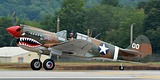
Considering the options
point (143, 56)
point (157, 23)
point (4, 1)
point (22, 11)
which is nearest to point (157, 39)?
point (157, 23)

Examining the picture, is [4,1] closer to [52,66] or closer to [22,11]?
[22,11]

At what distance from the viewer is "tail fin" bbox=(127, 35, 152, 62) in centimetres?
3197

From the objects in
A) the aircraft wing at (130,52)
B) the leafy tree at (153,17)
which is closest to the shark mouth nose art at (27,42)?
the aircraft wing at (130,52)

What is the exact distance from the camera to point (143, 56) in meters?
32.3

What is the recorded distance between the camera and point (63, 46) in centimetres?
3008

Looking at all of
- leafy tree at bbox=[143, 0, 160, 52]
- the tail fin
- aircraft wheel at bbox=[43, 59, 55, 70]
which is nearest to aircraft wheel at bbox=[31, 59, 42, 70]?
aircraft wheel at bbox=[43, 59, 55, 70]

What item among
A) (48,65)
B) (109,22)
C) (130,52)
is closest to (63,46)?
(48,65)

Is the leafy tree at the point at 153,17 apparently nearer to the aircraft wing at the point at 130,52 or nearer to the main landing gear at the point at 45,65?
the aircraft wing at the point at 130,52

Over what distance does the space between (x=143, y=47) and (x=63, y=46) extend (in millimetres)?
4684

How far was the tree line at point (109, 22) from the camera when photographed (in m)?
73.4

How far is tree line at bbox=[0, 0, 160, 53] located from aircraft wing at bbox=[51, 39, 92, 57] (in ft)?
118

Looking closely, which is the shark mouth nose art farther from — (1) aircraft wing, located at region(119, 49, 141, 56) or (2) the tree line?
(2) the tree line

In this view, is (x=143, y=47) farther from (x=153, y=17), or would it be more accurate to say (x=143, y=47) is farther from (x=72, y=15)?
(x=72, y=15)

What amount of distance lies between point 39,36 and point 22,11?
481ft
